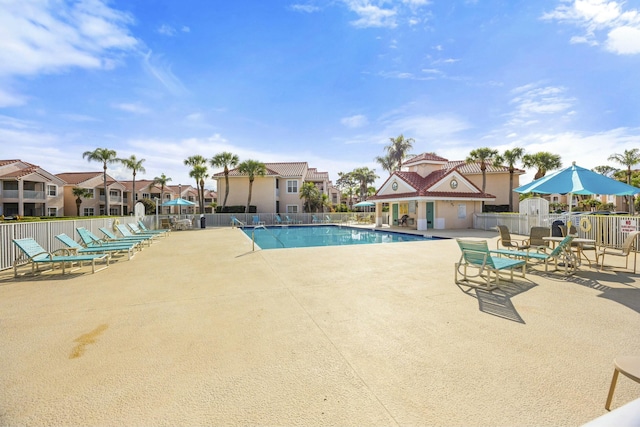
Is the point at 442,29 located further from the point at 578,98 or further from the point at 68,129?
the point at 68,129

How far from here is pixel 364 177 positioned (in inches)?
1987

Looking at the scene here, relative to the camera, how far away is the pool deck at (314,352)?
7.73 ft

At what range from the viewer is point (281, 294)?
557 cm

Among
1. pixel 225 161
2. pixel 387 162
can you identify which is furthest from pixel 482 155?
pixel 225 161

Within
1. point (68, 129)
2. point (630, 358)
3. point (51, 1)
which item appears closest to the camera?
point (630, 358)

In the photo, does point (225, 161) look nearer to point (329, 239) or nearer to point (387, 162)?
point (329, 239)

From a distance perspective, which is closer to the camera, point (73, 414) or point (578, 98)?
point (73, 414)

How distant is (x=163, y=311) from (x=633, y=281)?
385 inches

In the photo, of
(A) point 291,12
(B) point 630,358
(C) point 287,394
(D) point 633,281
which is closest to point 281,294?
(C) point 287,394

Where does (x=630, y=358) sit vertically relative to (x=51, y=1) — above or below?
below

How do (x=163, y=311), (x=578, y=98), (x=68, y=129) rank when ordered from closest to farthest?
(x=163, y=311), (x=578, y=98), (x=68, y=129)

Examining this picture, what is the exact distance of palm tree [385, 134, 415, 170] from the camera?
43.1m

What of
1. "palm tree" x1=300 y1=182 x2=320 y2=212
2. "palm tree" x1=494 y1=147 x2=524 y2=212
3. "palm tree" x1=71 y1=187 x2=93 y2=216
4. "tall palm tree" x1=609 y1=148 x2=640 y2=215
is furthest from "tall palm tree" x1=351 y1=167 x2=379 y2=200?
"palm tree" x1=71 y1=187 x2=93 y2=216

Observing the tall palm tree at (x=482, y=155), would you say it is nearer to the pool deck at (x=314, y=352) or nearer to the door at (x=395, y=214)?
the door at (x=395, y=214)
